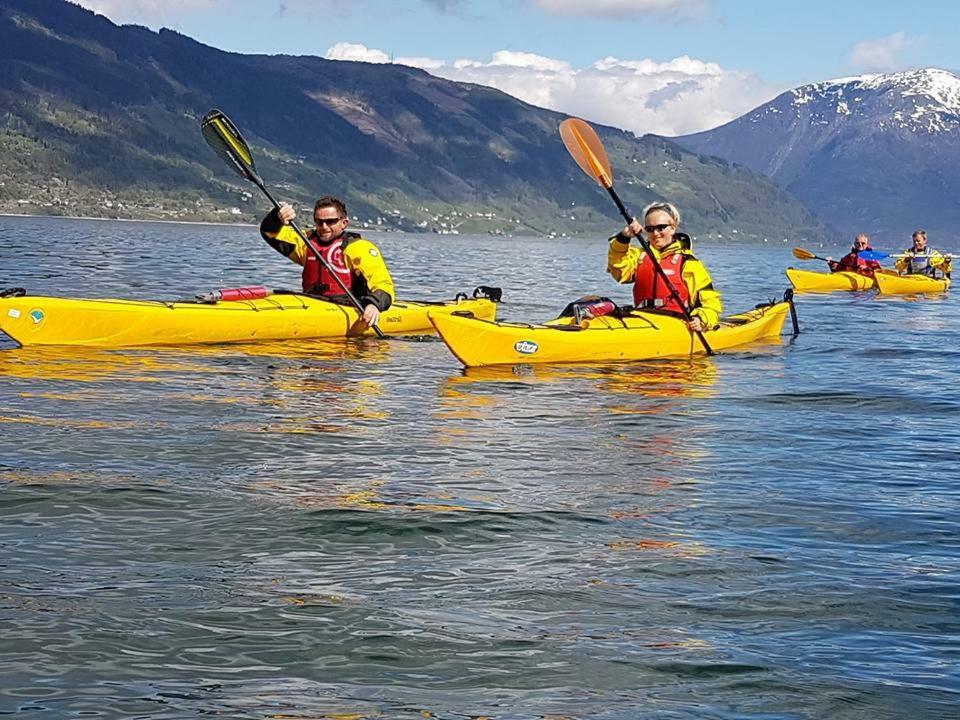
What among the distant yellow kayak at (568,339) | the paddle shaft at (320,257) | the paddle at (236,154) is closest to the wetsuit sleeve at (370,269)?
the paddle shaft at (320,257)

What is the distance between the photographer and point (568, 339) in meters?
15.7

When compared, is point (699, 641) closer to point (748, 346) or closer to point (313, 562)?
point (313, 562)

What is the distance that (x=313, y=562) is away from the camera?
267 inches

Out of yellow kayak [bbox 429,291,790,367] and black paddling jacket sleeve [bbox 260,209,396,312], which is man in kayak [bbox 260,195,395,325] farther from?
yellow kayak [bbox 429,291,790,367]

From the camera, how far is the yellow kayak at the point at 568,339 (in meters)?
15.0

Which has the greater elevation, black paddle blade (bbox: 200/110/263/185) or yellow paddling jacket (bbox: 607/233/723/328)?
black paddle blade (bbox: 200/110/263/185)

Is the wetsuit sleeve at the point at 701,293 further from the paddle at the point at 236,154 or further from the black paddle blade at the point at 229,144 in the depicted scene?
the black paddle blade at the point at 229,144

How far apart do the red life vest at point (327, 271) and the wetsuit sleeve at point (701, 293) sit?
A: 15.3 feet

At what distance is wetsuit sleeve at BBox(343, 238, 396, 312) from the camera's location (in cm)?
1767

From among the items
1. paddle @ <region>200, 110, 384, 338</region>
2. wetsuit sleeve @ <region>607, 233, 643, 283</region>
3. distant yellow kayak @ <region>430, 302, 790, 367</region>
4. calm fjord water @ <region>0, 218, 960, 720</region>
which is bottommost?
calm fjord water @ <region>0, 218, 960, 720</region>

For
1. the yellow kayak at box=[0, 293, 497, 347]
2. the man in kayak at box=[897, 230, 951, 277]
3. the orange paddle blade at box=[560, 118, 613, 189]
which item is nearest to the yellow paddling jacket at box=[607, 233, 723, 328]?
the orange paddle blade at box=[560, 118, 613, 189]

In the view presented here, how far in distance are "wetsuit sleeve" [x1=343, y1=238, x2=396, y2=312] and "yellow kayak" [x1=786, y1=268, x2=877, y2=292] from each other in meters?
21.5

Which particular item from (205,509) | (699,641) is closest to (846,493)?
(699,641)

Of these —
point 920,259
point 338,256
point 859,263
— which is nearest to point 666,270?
point 338,256
